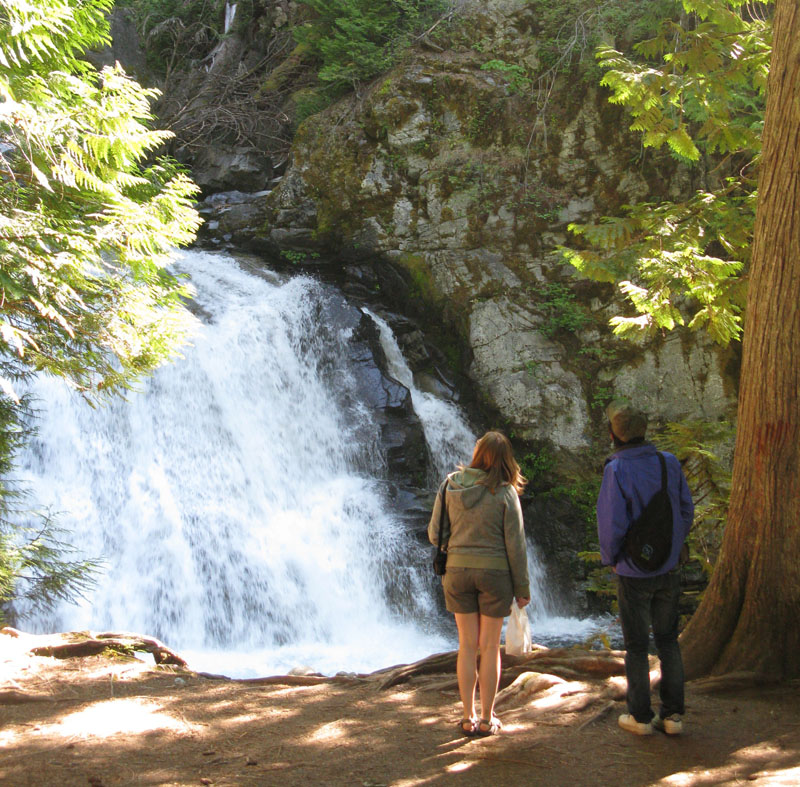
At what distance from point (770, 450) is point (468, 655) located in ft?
7.74

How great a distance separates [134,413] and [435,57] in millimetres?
10492

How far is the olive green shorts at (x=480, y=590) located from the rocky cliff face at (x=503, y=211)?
33.2 feet

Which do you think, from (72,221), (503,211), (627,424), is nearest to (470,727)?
(627,424)

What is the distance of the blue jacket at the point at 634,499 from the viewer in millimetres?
3605

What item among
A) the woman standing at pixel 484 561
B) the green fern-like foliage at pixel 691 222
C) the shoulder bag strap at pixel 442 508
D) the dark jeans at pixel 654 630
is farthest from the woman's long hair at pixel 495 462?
the green fern-like foliage at pixel 691 222

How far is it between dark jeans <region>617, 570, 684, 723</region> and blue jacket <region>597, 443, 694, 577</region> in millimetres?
96

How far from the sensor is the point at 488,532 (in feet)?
12.0

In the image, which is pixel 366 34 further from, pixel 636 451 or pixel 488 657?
pixel 488 657

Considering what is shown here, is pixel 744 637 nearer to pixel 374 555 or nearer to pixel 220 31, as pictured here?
pixel 374 555

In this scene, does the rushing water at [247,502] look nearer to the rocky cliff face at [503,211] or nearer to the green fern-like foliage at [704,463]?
the rocky cliff face at [503,211]

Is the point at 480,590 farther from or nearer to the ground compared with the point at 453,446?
nearer to the ground

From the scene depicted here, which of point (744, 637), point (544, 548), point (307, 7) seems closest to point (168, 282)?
point (744, 637)

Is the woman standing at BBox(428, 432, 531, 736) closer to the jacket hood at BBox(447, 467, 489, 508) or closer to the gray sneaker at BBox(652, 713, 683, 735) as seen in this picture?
the jacket hood at BBox(447, 467, 489, 508)

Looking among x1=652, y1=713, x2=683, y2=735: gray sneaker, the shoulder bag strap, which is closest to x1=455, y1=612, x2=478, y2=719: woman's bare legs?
the shoulder bag strap
